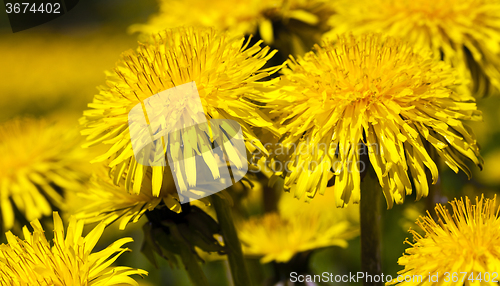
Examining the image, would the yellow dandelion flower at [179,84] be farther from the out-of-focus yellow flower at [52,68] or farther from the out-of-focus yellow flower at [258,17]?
the out-of-focus yellow flower at [52,68]

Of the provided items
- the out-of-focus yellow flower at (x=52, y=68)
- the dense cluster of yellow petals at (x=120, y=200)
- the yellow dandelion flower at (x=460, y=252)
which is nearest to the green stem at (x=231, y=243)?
the dense cluster of yellow petals at (x=120, y=200)

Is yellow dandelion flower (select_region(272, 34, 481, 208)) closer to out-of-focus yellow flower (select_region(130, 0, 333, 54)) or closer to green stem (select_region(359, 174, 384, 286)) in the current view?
green stem (select_region(359, 174, 384, 286))

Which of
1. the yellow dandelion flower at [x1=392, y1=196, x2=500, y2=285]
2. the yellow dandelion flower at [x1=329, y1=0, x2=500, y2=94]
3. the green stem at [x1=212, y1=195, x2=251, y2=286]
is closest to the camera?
the yellow dandelion flower at [x1=392, y1=196, x2=500, y2=285]

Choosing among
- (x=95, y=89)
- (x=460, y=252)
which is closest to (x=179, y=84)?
(x=460, y=252)

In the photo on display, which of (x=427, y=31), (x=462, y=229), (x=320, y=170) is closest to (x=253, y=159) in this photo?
(x=320, y=170)

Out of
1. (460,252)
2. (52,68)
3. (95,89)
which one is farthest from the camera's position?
(52,68)

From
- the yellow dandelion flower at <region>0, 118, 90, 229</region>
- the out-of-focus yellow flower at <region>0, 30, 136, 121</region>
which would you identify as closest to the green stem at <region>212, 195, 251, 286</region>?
the yellow dandelion flower at <region>0, 118, 90, 229</region>

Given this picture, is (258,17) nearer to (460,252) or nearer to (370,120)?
(370,120)
